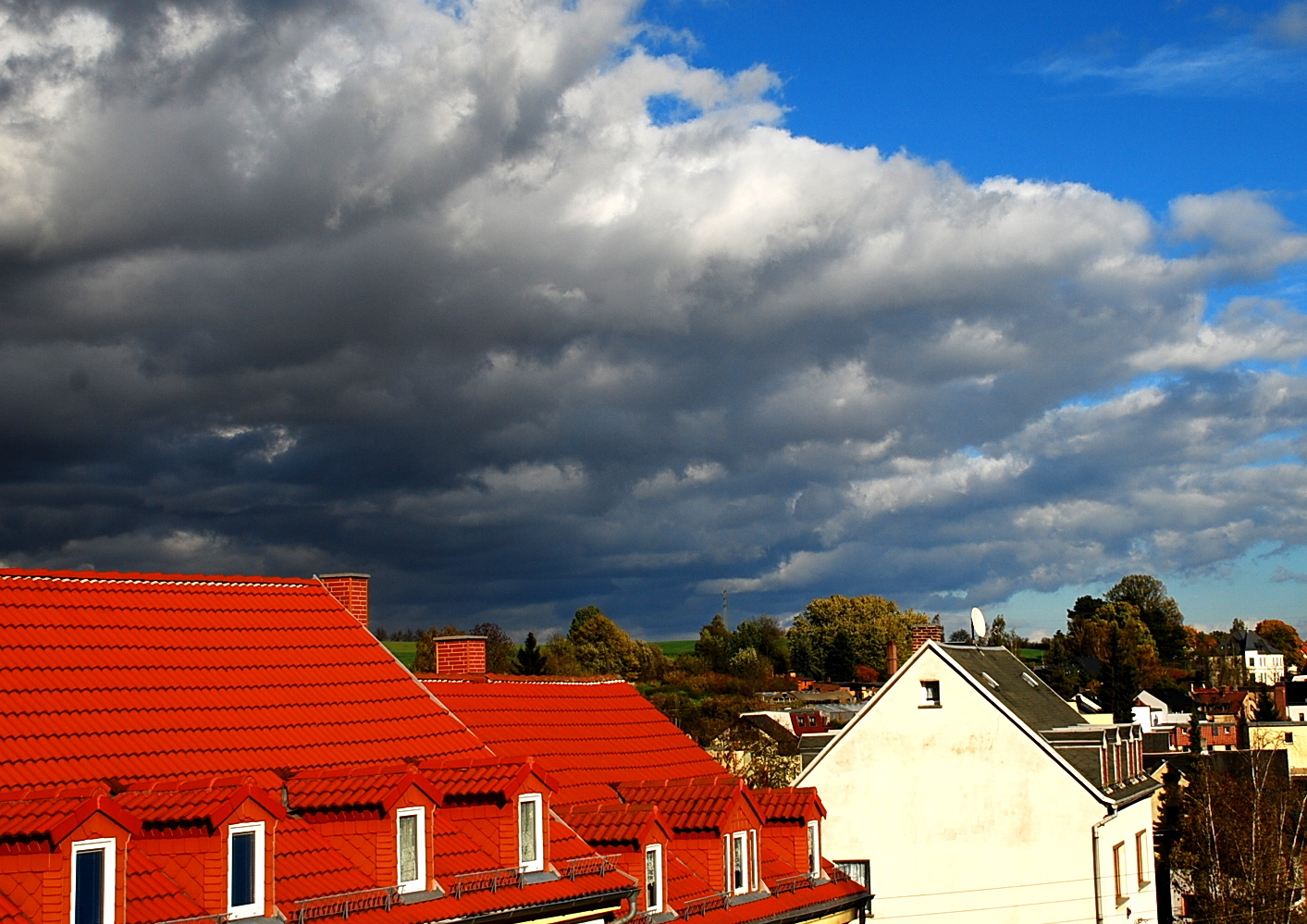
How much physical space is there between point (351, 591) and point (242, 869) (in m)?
10.9

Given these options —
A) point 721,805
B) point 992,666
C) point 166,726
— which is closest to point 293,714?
point 166,726

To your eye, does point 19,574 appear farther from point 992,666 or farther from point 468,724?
point 992,666

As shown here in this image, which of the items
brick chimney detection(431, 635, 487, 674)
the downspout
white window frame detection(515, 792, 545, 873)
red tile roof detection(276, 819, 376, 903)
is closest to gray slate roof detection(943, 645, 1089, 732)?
the downspout

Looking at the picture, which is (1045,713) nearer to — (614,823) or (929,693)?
(929,693)

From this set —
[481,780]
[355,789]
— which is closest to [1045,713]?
[481,780]

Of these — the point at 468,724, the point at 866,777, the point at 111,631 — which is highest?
the point at 111,631

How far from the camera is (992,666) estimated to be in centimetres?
4466

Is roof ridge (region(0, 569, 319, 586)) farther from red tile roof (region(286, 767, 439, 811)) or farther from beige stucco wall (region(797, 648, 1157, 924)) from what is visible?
beige stucco wall (region(797, 648, 1157, 924))

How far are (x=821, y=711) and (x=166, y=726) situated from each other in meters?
74.4

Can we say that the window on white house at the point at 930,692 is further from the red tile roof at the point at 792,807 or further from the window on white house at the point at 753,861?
the window on white house at the point at 753,861

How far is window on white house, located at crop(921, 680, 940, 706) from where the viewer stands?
40562mm

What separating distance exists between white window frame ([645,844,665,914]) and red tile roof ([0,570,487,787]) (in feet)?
11.7

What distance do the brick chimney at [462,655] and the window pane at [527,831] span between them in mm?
12140

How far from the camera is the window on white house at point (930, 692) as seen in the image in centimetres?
4056
